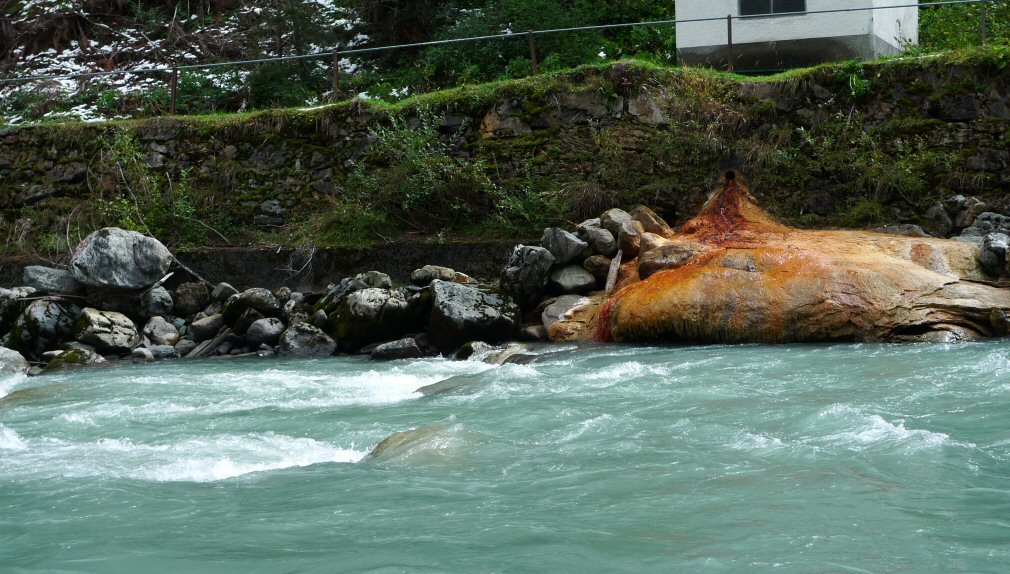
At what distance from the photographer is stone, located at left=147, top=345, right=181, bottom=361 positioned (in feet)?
38.0

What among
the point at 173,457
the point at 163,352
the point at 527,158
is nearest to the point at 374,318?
the point at 163,352

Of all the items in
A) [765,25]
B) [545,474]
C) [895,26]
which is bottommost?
[545,474]

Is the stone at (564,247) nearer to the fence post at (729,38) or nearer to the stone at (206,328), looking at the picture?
the stone at (206,328)

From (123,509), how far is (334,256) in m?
9.09

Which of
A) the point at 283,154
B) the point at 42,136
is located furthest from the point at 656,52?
the point at 42,136

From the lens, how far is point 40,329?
11.8 m

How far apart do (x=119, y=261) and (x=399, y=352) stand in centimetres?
436

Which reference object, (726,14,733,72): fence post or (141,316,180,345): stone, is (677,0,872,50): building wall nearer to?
(726,14,733,72): fence post

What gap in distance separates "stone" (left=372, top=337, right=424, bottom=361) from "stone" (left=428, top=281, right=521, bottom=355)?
288 millimetres

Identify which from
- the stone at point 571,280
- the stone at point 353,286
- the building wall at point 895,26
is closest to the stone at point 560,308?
the stone at point 571,280

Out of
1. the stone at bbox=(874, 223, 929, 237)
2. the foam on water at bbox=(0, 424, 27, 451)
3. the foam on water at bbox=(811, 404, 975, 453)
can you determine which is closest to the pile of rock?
the foam on water at bbox=(0, 424, 27, 451)

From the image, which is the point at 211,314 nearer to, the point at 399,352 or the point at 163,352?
the point at 163,352

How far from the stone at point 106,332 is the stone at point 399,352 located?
3.31 meters

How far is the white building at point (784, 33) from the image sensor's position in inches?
586
